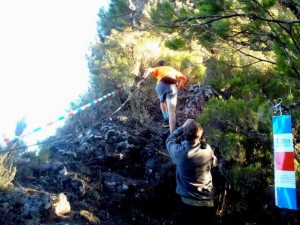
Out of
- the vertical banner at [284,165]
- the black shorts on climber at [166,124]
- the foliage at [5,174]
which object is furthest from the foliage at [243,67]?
the foliage at [5,174]

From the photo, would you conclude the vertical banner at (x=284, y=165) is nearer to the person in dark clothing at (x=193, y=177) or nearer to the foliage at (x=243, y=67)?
the foliage at (x=243, y=67)

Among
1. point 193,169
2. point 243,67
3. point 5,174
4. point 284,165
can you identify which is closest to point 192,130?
point 193,169

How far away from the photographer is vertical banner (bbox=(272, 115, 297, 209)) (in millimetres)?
2689

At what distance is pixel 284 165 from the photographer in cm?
276

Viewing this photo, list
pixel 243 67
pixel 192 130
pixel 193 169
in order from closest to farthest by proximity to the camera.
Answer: pixel 192 130 < pixel 193 169 < pixel 243 67

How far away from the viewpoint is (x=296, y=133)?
17.9 ft

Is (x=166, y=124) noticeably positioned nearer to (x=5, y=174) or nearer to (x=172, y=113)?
(x=172, y=113)

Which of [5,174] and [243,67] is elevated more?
[243,67]

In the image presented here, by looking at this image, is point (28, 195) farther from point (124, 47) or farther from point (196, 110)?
point (124, 47)

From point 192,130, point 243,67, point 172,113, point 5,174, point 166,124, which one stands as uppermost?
point 243,67

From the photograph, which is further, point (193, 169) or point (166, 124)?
point (166, 124)

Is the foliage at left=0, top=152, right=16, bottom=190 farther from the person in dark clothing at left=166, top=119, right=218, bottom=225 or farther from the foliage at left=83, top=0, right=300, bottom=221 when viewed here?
the foliage at left=83, top=0, right=300, bottom=221

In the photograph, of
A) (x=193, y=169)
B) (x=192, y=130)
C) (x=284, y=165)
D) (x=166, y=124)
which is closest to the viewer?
(x=284, y=165)

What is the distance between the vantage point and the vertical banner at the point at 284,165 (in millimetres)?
2689
